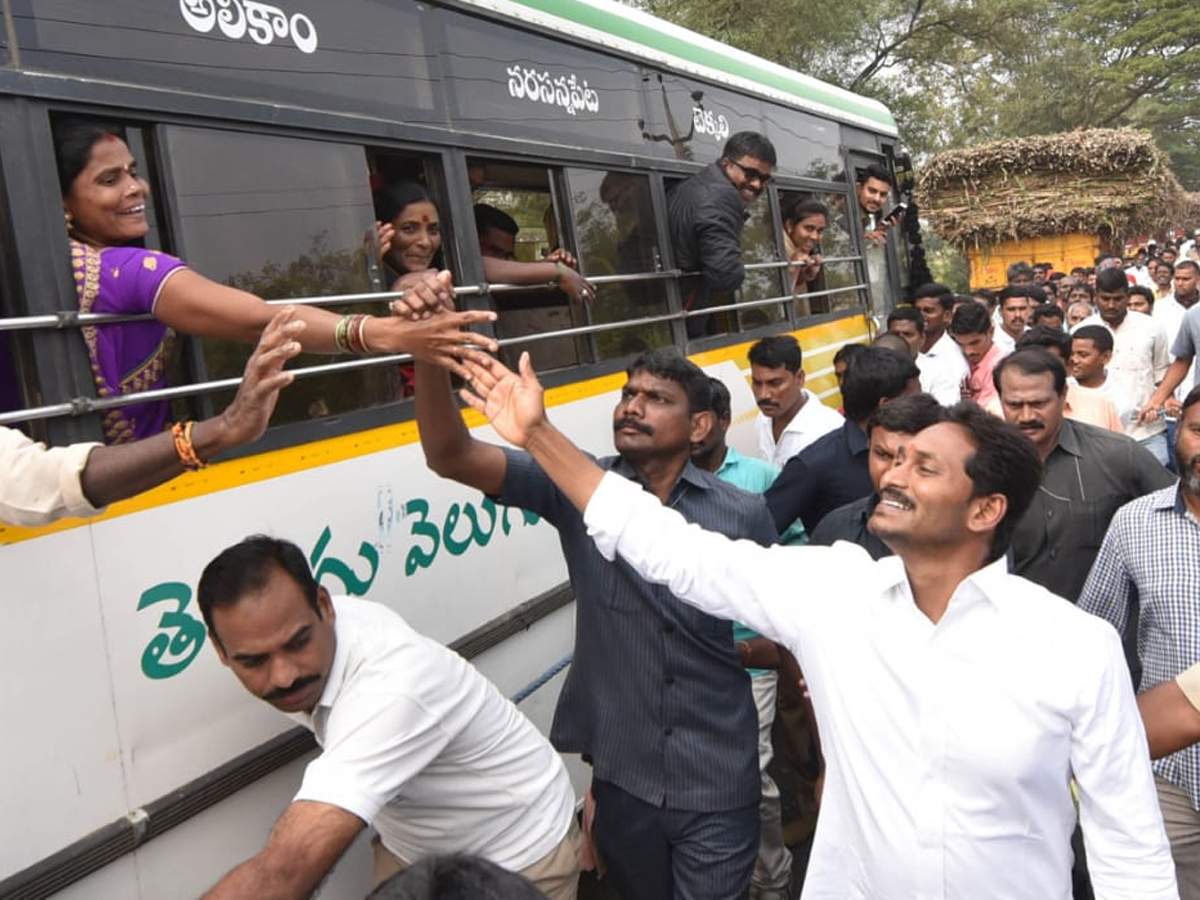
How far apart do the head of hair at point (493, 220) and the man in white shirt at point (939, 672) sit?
1.61 meters

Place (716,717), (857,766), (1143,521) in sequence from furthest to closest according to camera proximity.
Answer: (1143,521) → (716,717) → (857,766)

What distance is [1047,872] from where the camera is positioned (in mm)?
1811

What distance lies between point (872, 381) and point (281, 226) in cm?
222

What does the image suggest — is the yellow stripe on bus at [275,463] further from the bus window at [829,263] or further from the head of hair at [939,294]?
the head of hair at [939,294]

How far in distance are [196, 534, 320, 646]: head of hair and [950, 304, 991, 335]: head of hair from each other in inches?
206

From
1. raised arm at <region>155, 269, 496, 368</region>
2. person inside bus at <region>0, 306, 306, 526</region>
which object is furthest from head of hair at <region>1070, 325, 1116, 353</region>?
person inside bus at <region>0, 306, 306, 526</region>

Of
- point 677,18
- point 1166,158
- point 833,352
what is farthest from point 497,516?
point 1166,158

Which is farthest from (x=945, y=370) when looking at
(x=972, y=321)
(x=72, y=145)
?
(x=72, y=145)

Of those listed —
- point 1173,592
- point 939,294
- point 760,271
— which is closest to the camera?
point 1173,592

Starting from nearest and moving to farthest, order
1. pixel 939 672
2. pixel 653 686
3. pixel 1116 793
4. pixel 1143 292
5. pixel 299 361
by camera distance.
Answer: pixel 1116 793, pixel 939 672, pixel 653 686, pixel 299 361, pixel 1143 292

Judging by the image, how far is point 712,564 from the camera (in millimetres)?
2102

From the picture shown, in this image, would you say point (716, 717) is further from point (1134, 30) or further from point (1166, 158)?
point (1134, 30)

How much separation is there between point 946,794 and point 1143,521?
1396 mm

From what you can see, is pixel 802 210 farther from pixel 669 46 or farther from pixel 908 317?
pixel 669 46
